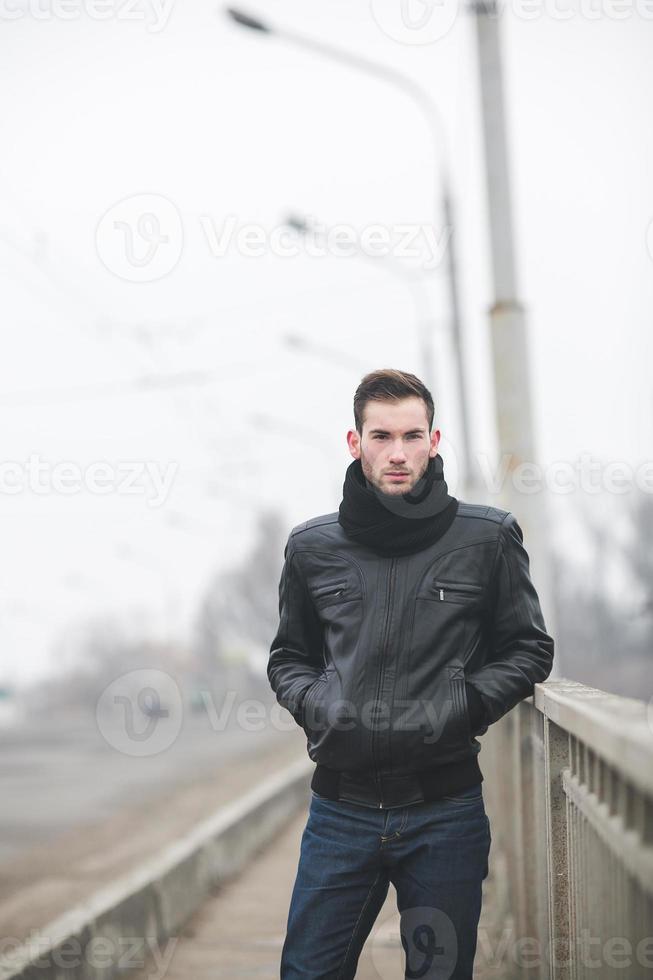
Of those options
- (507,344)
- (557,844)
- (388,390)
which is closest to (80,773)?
(507,344)

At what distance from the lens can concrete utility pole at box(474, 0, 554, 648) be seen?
7602mm

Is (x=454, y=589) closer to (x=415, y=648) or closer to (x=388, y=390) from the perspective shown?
(x=415, y=648)

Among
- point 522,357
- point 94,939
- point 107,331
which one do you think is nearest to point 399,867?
point 94,939

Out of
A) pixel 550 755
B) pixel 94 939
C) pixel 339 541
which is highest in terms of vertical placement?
pixel 339 541

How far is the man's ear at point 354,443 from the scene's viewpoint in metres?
3.67

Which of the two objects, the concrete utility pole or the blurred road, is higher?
the concrete utility pole

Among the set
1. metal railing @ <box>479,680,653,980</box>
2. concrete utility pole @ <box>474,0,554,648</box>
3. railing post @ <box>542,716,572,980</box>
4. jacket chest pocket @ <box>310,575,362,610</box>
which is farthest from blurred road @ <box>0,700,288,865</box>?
jacket chest pocket @ <box>310,575,362,610</box>

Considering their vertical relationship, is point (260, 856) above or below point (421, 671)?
below

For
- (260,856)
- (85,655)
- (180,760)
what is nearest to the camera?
(260,856)

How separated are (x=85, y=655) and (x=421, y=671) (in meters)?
87.9

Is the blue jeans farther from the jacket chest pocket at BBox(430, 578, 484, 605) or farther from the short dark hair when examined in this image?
the short dark hair

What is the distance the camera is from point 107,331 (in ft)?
64.0

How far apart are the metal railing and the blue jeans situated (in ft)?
0.89

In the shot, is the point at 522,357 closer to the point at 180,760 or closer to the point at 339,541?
the point at 339,541
